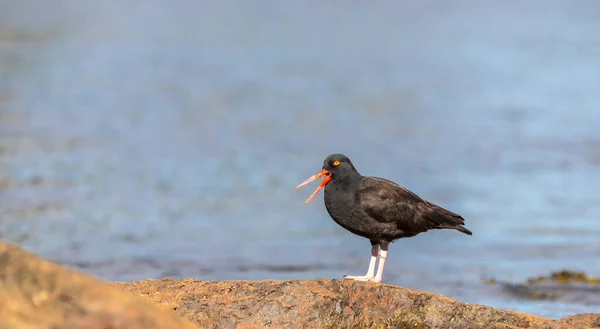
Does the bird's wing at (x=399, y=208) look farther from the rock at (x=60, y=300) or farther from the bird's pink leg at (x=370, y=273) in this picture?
the rock at (x=60, y=300)

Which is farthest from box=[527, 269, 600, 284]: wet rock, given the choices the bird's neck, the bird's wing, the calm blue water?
the bird's neck

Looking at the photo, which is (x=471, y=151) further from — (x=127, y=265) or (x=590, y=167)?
(x=127, y=265)

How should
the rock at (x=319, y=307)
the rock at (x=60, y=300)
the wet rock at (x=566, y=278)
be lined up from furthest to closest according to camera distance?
the wet rock at (x=566, y=278) < the rock at (x=319, y=307) < the rock at (x=60, y=300)

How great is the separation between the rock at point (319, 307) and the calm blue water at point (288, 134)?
13.2 ft

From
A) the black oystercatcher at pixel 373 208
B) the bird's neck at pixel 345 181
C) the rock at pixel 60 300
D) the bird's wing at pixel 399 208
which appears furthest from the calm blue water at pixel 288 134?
the rock at pixel 60 300

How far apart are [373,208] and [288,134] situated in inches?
499

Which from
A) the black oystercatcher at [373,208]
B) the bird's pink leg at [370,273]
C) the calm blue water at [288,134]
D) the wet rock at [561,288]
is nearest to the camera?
the bird's pink leg at [370,273]

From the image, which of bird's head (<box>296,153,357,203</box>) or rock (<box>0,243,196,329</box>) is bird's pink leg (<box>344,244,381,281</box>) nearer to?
bird's head (<box>296,153,357,203</box>)

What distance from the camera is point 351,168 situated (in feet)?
28.5

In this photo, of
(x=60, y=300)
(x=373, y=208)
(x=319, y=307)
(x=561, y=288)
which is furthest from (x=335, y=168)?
(x=60, y=300)

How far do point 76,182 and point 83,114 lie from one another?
6197mm

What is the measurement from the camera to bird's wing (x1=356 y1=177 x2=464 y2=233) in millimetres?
8422

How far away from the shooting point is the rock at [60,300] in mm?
3936

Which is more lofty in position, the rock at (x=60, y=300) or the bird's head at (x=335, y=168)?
the bird's head at (x=335, y=168)
